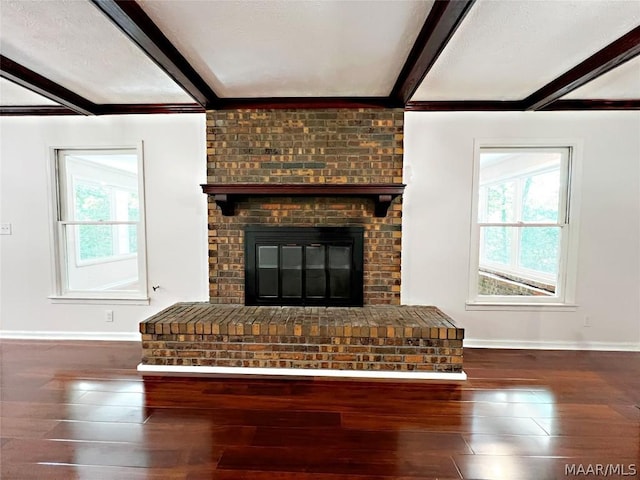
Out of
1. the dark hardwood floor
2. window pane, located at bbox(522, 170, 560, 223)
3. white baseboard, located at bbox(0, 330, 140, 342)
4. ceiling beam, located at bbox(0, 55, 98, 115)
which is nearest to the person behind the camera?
the dark hardwood floor

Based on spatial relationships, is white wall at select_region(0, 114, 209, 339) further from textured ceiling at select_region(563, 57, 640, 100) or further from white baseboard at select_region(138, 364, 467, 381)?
textured ceiling at select_region(563, 57, 640, 100)

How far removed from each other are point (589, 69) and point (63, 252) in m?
4.84

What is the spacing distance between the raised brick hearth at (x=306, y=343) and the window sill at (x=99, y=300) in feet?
2.36

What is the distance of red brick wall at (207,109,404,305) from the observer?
2850 mm

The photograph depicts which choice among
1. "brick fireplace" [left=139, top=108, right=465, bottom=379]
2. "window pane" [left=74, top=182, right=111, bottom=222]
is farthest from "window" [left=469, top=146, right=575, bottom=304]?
"window pane" [left=74, top=182, right=111, bottom=222]

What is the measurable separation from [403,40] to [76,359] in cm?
358

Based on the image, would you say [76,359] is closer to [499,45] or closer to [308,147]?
[308,147]

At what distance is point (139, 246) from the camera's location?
10.0 ft

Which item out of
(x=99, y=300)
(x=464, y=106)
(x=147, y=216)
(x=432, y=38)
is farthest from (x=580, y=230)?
(x=99, y=300)

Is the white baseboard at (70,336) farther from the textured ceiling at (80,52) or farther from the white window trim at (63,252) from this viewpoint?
the textured ceiling at (80,52)

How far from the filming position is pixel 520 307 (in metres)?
2.96

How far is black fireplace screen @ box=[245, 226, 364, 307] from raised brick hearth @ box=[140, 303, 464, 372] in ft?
1.42

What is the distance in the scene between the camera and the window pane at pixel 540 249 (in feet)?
9.89

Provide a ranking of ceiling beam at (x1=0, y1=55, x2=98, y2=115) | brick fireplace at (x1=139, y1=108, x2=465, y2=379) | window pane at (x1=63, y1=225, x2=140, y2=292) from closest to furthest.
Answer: ceiling beam at (x1=0, y1=55, x2=98, y2=115) → brick fireplace at (x1=139, y1=108, x2=465, y2=379) → window pane at (x1=63, y1=225, x2=140, y2=292)
